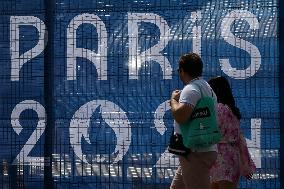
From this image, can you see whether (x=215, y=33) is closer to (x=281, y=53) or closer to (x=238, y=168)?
(x=281, y=53)

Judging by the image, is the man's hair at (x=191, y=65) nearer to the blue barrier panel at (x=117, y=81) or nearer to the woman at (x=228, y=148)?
the woman at (x=228, y=148)

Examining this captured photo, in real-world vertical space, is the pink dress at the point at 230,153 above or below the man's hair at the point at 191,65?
below

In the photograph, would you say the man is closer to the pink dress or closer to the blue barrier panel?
the pink dress

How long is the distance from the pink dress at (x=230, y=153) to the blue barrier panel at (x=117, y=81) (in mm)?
982

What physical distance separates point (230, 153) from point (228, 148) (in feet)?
0.15

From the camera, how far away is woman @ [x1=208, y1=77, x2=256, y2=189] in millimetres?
5844

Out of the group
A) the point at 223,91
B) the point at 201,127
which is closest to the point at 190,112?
the point at 201,127

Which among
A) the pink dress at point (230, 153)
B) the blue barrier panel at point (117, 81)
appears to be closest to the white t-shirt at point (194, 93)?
the pink dress at point (230, 153)

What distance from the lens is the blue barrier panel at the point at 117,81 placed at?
6910 millimetres

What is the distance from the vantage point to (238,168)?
5914 millimetres

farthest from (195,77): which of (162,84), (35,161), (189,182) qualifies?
(35,161)

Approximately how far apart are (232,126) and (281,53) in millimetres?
1379

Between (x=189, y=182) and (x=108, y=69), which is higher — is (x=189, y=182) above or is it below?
A: below

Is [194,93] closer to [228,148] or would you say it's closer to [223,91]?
[223,91]
